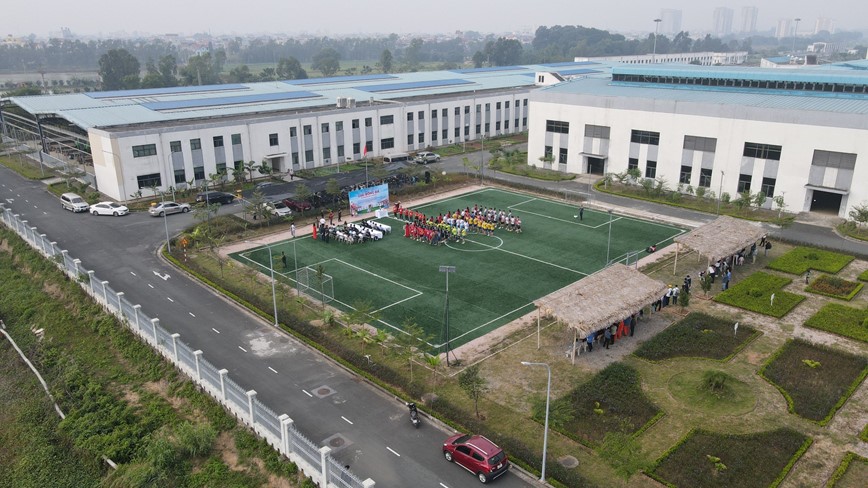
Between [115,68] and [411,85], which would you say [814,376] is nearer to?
[411,85]

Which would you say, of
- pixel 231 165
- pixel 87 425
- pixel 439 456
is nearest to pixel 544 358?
pixel 439 456

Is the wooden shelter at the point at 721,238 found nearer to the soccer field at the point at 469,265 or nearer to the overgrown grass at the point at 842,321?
the soccer field at the point at 469,265

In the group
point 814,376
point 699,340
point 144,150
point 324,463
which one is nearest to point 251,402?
point 324,463

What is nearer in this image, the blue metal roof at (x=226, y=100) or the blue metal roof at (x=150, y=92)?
the blue metal roof at (x=226, y=100)

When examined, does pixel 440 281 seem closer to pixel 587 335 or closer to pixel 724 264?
pixel 587 335

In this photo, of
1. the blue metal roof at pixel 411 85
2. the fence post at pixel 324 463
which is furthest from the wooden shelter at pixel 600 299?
the blue metal roof at pixel 411 85

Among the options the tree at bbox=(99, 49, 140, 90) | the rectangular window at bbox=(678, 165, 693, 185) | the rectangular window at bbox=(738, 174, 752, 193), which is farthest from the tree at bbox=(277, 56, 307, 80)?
the rectangular window at bbox=(738, 174, 752, 193)
